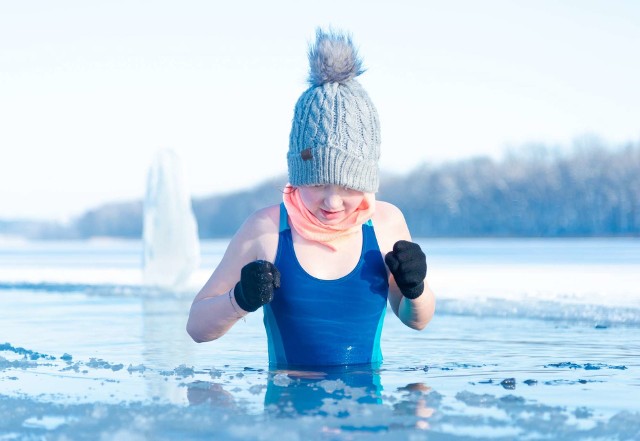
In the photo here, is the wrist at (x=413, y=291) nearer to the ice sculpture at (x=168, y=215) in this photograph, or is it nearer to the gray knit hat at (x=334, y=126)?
the gray knit hat at (x=334, y=126)

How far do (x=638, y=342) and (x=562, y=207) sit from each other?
71494mm

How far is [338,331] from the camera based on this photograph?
12.2ft

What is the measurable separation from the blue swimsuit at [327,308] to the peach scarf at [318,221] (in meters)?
0.10

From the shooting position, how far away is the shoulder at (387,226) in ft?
12.2

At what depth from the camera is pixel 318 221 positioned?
3557mm

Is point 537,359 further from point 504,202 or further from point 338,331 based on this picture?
point 504,202

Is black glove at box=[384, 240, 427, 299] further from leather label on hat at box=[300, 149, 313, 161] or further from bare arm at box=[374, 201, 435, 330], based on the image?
leather label on hat at box=[300, 149, 313, 161]

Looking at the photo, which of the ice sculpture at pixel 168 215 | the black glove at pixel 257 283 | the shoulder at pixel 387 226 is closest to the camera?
the black glove at pixel 257 283

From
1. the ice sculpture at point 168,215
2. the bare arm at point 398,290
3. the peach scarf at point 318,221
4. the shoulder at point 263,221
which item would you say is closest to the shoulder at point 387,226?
the bare arm at point 398,290

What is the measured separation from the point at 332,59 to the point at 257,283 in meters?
0.89

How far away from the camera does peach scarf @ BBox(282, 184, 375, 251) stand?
140 inches

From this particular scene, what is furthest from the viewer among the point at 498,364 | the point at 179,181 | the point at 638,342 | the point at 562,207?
the point at 562,207

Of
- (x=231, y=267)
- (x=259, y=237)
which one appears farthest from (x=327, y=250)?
(x=231, y=267)

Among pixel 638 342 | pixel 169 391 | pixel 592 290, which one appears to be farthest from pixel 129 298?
pixel 169 391
